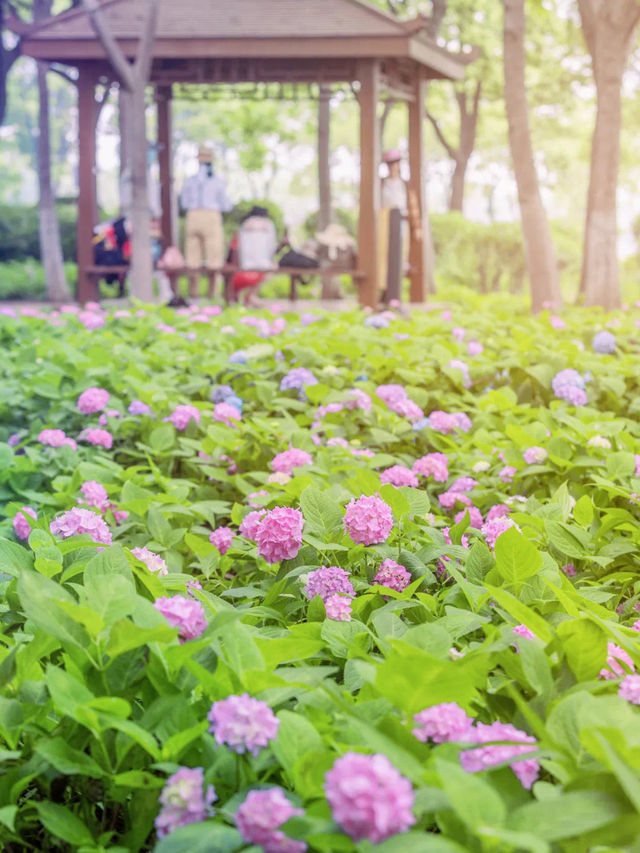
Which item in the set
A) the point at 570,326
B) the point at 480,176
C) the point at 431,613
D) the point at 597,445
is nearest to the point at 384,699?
the point at 431,613

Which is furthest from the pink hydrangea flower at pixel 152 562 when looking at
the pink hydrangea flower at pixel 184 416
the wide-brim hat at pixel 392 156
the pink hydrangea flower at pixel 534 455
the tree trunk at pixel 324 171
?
the tree trunk at pixel 324 171

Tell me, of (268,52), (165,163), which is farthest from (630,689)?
(165,163)

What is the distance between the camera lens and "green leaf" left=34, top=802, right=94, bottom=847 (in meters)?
1.13

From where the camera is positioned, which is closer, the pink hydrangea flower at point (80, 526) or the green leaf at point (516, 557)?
the green leaf at point (516, 557)

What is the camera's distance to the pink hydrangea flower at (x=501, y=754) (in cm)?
109

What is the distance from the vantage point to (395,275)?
11.3 meters

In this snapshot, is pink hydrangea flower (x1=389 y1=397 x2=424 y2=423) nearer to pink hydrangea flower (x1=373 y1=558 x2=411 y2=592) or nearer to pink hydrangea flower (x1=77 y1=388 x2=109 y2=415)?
pink hydrangea flower (x1=77 y1=388 x2=109 y2=415)

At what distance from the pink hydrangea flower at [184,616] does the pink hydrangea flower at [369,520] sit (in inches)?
22.6

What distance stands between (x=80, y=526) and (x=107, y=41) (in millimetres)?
9150

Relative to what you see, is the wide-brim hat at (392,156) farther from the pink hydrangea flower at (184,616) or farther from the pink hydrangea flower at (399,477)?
the pink hydrangea flower at (184,616)

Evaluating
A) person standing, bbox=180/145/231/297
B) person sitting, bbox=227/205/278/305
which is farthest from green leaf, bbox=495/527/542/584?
person standing, bbox=180/145/231/297

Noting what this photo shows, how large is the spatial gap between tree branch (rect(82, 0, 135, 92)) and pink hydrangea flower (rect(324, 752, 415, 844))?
10160mm

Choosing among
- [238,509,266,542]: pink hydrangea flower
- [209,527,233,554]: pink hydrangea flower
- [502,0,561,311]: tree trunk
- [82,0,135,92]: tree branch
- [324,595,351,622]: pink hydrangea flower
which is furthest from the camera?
[502,0,561,311]: tree trunk

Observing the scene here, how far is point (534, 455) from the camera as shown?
9.36ft
